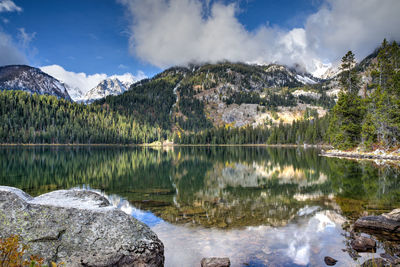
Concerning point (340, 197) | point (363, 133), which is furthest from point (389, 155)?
point (340, 197)

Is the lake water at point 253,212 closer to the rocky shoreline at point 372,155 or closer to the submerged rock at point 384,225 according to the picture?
the submerged rock at point 384,225

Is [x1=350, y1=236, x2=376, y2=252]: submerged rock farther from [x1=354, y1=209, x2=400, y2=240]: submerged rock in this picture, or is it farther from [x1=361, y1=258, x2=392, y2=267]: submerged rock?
[x1=354, y1=209, x2=400, y2=240]: submerged rock

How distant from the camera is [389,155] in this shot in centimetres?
5666

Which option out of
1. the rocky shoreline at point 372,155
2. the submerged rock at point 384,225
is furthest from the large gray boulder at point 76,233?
the rocky shoreline at point 372,155

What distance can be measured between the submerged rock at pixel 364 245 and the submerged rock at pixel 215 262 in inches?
251

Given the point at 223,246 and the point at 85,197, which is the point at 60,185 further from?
the point at 223,246

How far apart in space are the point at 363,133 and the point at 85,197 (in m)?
70.6

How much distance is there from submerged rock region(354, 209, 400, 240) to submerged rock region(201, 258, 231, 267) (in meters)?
8.89

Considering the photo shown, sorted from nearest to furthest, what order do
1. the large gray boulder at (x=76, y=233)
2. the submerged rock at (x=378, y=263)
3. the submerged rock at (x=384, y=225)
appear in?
1. the large gray boulder at (x=76, y=233)
2. the submerged rock at (x=378, y=263)
3. the submerged rock at (x=384, y=225)

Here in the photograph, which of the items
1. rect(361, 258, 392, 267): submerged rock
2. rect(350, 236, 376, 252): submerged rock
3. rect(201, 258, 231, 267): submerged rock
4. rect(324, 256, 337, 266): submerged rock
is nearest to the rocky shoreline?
rect(350, 236, 376, 252): submerged rock

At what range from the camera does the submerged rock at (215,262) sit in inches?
400

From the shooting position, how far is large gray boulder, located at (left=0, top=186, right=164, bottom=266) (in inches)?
317

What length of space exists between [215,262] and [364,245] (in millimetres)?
7227

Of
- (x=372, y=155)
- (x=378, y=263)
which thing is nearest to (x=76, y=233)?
(x=378, y=263)
